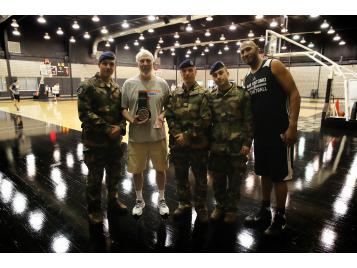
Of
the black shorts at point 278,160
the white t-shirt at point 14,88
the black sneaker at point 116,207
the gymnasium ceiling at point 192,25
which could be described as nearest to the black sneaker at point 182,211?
the black sneaker at point 116,207

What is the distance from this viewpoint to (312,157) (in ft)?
16.2

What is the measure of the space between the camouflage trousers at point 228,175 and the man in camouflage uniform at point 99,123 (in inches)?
41.5

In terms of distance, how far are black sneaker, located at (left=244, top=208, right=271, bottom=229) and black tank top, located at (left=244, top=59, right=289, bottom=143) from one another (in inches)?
32.2

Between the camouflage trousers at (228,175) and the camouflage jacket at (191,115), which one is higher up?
the camouflage jacket at (191,115)

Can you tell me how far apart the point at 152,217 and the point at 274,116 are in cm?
165

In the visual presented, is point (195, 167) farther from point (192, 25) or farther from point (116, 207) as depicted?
point (192, 25)

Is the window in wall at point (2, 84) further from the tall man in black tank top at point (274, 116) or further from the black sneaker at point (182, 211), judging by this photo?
the tall man in black tank top at point (274, 116)

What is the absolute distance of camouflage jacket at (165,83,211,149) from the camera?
2.40 m

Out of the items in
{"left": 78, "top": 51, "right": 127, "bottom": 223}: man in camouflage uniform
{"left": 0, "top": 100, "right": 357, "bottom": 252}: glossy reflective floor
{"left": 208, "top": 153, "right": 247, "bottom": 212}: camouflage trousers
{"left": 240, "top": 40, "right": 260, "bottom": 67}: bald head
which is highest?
{"left": 240, "top": 40, "right": 260, "bottom": 67}: bald head

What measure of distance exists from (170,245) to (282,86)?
177 centimetres

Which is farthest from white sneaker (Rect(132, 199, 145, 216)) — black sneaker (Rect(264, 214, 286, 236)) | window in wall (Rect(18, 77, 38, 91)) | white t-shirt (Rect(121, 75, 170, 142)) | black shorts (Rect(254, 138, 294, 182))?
window in wall (Rect(18, 77, 38, 91))

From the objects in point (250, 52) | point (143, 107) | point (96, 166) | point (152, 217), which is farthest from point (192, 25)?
point (152, 217)

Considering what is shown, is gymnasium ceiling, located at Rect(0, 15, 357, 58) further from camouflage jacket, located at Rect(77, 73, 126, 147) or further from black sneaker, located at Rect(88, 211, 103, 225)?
black sneaker, located at Rect(88, 211, 103, 225)

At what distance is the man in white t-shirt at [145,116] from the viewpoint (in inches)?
95.5
